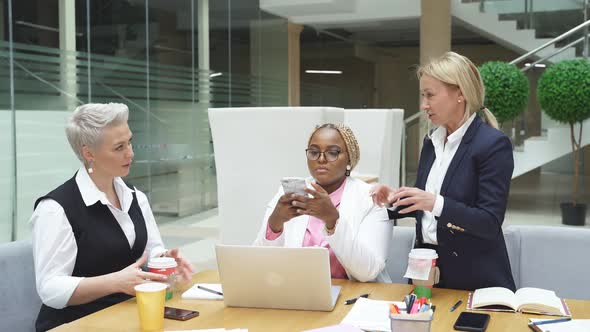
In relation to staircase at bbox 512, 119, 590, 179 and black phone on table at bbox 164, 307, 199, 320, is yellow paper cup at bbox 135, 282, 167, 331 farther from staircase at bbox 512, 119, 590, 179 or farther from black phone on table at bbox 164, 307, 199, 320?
staircase at bbox 512, 119, 590, 179

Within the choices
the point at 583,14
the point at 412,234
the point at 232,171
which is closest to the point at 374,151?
the point at 232,171

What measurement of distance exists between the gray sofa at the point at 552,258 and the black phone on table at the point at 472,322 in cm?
96

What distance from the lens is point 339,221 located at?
2.19 metres

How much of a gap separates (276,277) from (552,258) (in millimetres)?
1367

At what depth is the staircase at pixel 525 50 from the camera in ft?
29.4

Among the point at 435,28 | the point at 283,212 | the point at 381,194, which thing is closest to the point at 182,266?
the point at 283,212

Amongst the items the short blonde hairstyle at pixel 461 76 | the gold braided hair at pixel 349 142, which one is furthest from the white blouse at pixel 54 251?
the short blonde hairstyle at pixel 461 76

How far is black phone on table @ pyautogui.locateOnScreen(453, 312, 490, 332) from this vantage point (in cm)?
173

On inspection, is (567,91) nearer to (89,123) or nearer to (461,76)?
(461,76)

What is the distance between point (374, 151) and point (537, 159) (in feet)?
16.4

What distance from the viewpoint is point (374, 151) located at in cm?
505

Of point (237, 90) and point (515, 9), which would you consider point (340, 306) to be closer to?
point (237, 90)

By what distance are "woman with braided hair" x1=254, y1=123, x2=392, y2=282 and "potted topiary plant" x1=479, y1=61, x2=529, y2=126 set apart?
20.2 ft

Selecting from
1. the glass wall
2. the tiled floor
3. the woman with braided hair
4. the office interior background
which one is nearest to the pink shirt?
the woman with braided hair
